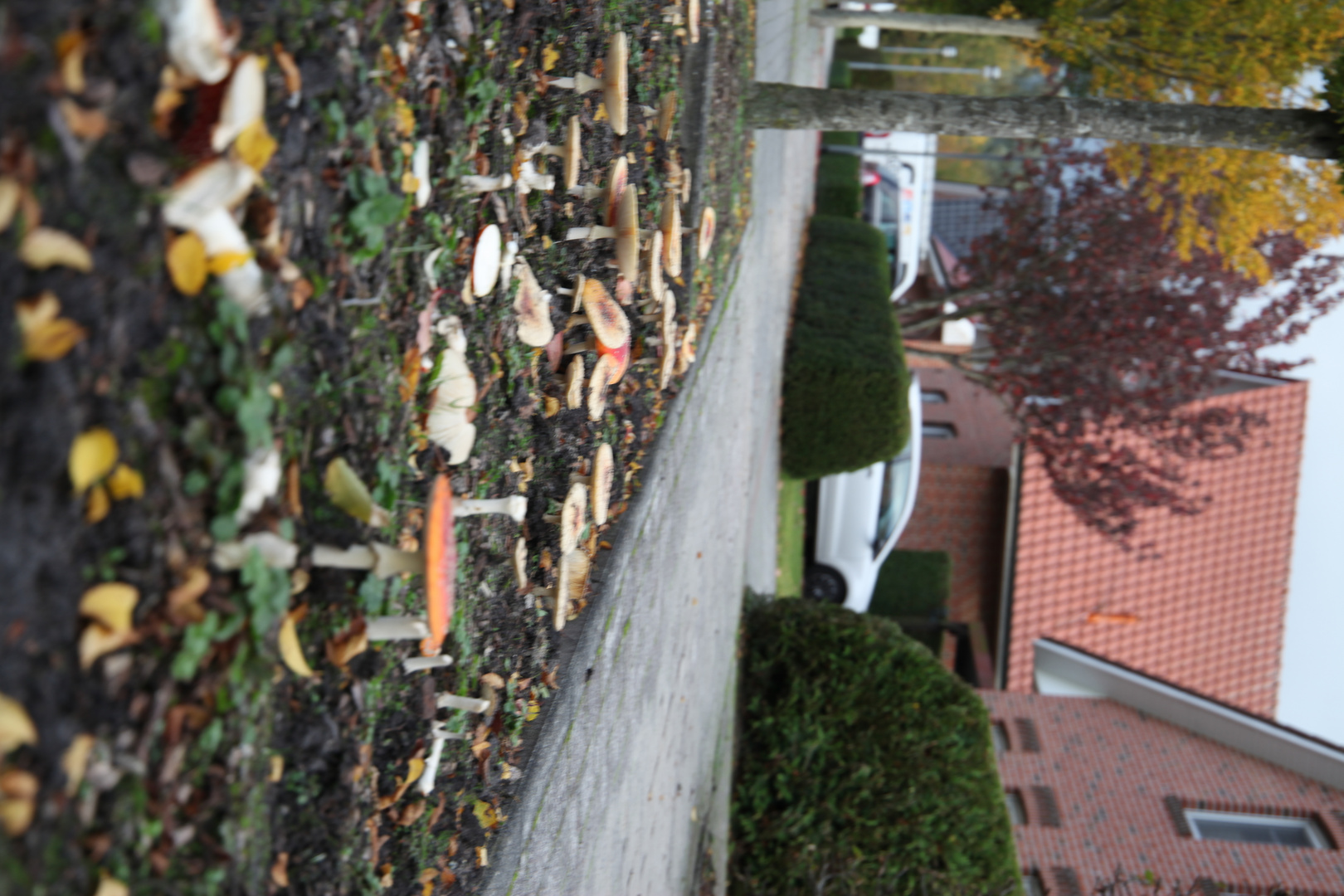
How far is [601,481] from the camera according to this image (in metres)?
3.19

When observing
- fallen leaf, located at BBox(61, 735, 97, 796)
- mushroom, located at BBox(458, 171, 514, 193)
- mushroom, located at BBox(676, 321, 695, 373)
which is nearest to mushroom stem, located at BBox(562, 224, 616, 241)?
mushroom, located at BBox(458, 171, 514, 193)

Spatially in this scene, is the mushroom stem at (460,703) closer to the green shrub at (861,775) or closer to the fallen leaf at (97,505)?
the fallen leaf at (97,505)

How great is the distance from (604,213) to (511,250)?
78 cm

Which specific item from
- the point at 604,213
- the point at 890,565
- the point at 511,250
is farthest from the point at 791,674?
the point at 890,565

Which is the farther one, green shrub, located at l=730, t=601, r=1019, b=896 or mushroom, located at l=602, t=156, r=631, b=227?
green shrub, located at l=730, t=601, r=1019, b=896

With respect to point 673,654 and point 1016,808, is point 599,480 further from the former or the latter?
point 1016,808

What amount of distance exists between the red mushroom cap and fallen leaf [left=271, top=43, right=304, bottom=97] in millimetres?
709

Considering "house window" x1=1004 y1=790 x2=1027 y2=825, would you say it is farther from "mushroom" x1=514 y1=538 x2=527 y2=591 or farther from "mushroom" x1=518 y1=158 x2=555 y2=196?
"mushroom" x1=518 y1=158 x2=555 y2=196

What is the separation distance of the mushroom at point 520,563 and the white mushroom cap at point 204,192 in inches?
56.4

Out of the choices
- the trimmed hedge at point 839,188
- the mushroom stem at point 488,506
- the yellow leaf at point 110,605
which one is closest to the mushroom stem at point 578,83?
the mushroom stem at point 488,506

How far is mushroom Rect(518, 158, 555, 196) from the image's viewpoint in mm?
2641

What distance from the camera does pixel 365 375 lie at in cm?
188

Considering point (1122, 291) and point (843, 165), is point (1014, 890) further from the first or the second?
point (843, 165)

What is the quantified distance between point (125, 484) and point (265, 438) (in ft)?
0.88
